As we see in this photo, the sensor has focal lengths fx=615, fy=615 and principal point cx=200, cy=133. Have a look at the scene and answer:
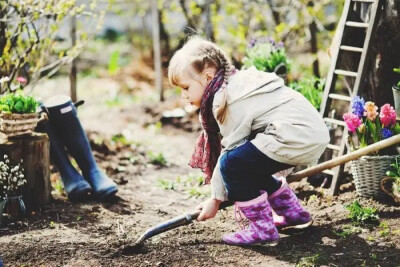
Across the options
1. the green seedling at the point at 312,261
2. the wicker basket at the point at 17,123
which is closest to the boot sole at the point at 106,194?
the wicker basket at the point at 17,123

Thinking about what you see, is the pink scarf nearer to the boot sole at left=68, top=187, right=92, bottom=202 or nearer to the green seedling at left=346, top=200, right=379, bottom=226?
the green seedling at left=346, top=200, right=379, bottom=226

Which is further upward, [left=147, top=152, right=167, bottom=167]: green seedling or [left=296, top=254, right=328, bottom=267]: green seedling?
[left=296, top=254, right=328, bottom=267]: green seedling

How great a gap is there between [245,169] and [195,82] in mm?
590

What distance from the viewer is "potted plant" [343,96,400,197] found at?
4.28 meters

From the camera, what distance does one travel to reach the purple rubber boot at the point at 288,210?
3.94 metres

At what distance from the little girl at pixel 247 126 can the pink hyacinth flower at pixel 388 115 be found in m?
0.84

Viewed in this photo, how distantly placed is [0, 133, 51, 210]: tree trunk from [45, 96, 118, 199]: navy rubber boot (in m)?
0.29

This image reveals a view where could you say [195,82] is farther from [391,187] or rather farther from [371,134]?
[391,187]

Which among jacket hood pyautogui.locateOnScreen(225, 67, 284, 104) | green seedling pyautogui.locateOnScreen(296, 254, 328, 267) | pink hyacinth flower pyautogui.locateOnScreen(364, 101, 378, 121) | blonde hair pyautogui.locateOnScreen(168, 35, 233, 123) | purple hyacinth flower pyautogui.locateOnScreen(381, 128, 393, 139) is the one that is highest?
blonde hair pyautogui.locateOnScreen(168, 35, 233, 123)

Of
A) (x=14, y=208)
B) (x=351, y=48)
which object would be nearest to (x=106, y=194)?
(x=14, y=208)

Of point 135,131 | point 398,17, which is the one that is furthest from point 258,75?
point 135,131

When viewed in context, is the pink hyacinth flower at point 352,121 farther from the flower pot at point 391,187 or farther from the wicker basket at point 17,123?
the wicker basket at point 17,123

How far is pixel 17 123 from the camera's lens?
171 inches

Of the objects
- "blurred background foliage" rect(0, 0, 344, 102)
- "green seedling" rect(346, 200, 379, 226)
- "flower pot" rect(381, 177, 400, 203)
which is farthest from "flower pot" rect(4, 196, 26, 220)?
"flower pot" rect(381, 177, 400, 203)
